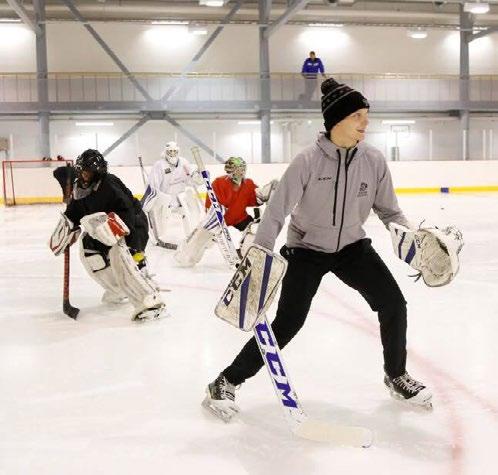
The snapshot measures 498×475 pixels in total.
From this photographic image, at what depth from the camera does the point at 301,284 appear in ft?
7.87

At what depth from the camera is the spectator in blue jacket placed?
19.5 metres

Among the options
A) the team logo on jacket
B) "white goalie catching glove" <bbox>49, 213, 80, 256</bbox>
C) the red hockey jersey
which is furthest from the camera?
the red hockey jersey

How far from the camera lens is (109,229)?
3.75 metres

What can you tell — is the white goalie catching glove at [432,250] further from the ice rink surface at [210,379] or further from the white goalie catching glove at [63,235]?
the white goalie catching glove at [63,235]

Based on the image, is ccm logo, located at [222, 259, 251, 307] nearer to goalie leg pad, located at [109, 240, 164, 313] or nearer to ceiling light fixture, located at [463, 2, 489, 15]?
goalie leg pad, located at [109, 240, 164, 313]

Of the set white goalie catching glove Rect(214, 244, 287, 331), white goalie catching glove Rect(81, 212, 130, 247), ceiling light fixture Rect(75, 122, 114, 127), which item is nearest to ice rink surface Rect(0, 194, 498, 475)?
white goalie catching glove Rect(214, 244, 287, 331)

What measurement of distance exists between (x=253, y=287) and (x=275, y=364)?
33 cm

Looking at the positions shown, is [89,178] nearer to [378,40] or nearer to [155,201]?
[155,201]

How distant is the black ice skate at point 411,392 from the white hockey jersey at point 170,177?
229 inches

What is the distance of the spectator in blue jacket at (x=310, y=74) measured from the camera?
766 inches

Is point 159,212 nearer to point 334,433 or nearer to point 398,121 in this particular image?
point 334,433

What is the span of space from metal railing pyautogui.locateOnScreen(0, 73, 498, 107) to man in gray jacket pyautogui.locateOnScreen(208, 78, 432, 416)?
666 inches

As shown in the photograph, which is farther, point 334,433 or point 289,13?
point 289,13

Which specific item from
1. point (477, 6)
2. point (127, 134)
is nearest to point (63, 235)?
point (477, 6)
